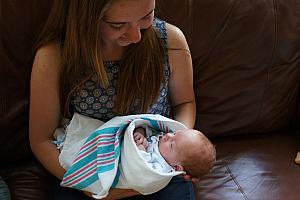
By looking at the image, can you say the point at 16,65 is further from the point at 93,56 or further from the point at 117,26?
the point at 117,26

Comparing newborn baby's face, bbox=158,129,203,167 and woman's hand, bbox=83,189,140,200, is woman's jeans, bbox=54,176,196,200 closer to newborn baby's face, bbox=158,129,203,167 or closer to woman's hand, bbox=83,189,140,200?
woman's hand, bbox=83,189,140,200

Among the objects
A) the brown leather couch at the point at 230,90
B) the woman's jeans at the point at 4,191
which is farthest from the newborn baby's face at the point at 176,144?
the woman's jeans at the point at 4,191

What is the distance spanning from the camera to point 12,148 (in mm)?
1538

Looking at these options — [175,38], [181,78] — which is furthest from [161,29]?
[181,78]

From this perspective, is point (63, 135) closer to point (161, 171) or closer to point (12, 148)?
point (12, 148)

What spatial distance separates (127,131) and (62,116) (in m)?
0.24

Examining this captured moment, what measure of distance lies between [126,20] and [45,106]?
359mm

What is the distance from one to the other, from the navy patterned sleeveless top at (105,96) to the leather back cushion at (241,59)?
154 mm

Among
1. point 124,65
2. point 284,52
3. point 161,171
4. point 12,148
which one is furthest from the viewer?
point 284,52

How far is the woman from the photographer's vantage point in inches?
49.5

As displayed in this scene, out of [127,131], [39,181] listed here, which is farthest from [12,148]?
[127,131]

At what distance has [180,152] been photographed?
1299 millimetres

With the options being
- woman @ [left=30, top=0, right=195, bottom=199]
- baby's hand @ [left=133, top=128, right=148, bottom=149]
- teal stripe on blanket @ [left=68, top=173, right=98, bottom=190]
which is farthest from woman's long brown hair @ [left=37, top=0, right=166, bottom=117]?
teal stripe on blanket @ [left=68, top=173, right=98, bottom=190]

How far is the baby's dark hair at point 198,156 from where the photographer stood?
1.29 meters
